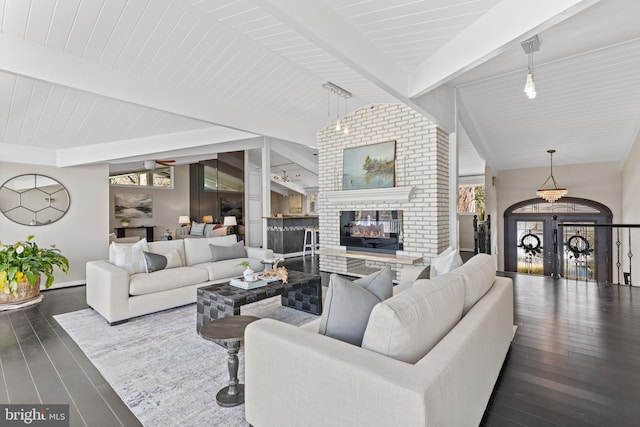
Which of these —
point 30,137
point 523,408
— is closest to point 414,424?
point 523,408

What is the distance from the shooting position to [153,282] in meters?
3.84

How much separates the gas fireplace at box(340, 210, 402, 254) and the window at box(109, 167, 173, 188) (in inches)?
290

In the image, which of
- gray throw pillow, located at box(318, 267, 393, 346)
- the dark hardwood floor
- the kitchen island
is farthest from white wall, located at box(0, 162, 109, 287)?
gray throw pillow, located at box(318, 267, 393, 346)

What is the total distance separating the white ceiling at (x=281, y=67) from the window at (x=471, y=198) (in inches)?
155

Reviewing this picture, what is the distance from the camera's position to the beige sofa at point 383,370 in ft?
3.75

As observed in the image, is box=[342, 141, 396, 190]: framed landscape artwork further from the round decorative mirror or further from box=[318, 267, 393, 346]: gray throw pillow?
the round decorative mirror

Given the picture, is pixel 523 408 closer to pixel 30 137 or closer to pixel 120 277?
pixel 120 277

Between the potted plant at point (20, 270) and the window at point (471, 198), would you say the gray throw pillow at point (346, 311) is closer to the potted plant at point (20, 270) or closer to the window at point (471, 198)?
the potted plant at point (20, 270)

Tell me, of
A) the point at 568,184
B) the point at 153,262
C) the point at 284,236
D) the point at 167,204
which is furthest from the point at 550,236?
the point at 167,204

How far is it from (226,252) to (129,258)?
144 centimetres

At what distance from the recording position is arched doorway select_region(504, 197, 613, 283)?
8.09m

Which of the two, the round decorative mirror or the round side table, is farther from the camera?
the round decorative mirror

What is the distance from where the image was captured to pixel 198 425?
6.10ft

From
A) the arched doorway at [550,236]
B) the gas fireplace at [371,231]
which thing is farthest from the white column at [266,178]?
the arched doorway at [550,236]
